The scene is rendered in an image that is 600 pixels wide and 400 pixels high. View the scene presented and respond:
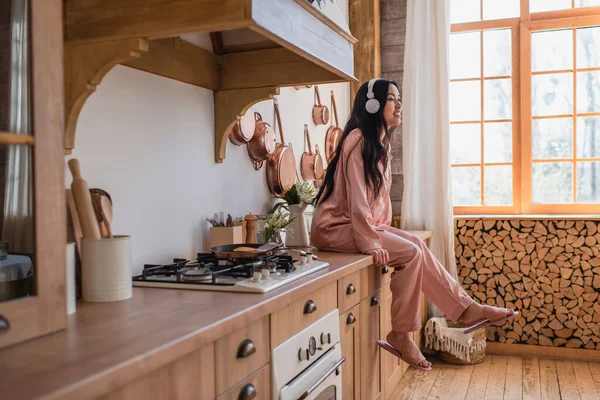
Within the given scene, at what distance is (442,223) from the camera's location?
389 centimetres

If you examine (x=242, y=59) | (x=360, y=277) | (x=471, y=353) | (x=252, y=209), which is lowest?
(x=471, y=353)

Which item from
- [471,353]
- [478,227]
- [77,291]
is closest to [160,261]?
[77,291]

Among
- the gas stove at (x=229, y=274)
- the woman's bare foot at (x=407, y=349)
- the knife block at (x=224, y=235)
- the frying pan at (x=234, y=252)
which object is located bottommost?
the woman's bare foot at (x=407, y=349)

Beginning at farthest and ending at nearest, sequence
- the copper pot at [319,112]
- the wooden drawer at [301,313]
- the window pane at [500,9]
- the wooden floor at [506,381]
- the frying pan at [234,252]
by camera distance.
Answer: the window pane at [500,9], the copper pot at [319,112], the wooden floor at [506,381], the frying pan at [234,252], the wooden drawer at [301,313]

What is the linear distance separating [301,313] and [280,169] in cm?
130

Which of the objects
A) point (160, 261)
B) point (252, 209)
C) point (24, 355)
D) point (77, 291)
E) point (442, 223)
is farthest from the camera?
point (442, 223)

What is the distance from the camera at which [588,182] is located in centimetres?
394

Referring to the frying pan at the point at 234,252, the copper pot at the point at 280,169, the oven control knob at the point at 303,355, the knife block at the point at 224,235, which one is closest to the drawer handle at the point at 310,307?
the oven control knob at the point at 303,355

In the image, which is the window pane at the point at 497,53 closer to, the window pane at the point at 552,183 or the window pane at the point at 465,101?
the window pane at the point at 465,101

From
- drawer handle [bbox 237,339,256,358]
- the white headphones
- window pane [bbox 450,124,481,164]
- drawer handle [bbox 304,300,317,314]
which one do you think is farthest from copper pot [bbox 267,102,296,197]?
window pane [bbox 450,124,481,164]

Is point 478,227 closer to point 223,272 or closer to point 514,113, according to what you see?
point 514,113

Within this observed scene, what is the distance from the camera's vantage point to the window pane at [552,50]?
3988mm

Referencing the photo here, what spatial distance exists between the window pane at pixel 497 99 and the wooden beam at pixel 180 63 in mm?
2520

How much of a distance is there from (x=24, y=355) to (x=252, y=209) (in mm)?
1734
